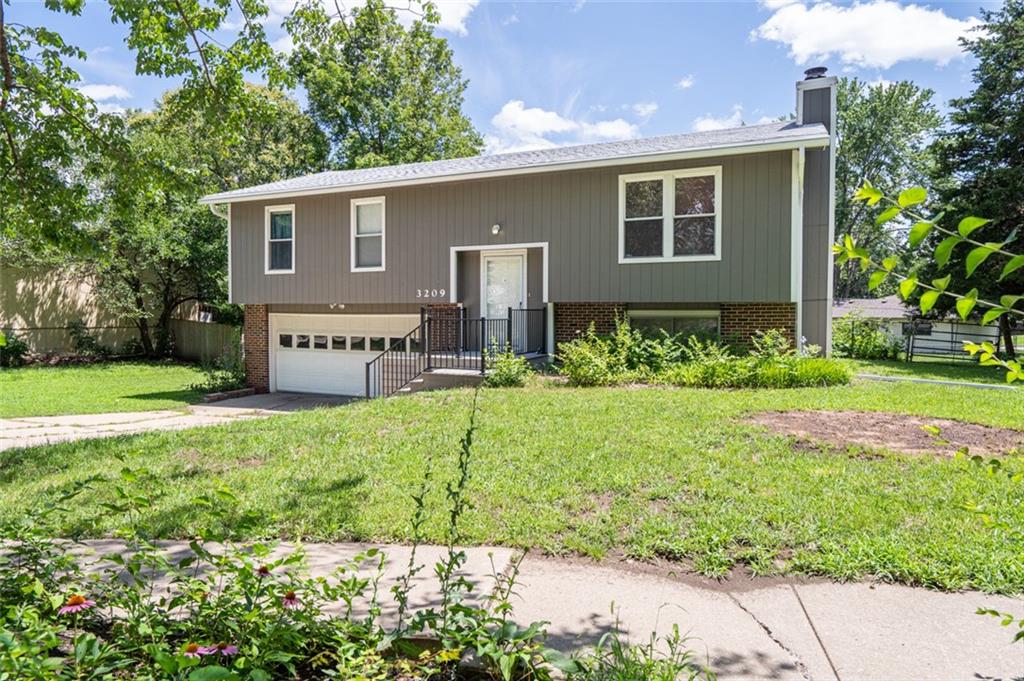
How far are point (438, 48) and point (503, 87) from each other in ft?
35.6

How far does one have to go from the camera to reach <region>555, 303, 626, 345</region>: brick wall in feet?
39.1

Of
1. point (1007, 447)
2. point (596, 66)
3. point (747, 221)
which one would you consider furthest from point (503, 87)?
point (1007, 447)

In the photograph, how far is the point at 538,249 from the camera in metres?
12.3

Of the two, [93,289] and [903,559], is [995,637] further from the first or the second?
[93,289]

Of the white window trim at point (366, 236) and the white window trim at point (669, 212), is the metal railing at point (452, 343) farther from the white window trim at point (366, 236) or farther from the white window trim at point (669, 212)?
the white window trim at point (669, 212)

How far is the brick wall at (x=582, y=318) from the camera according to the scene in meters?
11.9

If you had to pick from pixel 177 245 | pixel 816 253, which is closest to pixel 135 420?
pixel 177 245

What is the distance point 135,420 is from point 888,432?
35.3 feet

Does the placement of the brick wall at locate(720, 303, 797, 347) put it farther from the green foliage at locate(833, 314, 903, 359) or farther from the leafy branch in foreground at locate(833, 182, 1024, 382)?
the green foliage at locate(833, 314, 903, 359)

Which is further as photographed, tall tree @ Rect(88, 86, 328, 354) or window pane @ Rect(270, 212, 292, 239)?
tall tree @ Rect(88, 86, 328, 354)

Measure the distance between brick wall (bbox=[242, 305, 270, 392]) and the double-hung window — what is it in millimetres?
3171

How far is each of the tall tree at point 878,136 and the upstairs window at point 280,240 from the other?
90.5 feet

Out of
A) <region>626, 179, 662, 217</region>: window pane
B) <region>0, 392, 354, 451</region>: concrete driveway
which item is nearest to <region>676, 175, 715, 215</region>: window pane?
<region>626, 179, 662, 217</region>: window pane

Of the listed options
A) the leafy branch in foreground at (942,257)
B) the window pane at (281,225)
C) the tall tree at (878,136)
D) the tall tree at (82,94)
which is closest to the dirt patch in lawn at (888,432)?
the leafy branch in foreground at (942,257)
